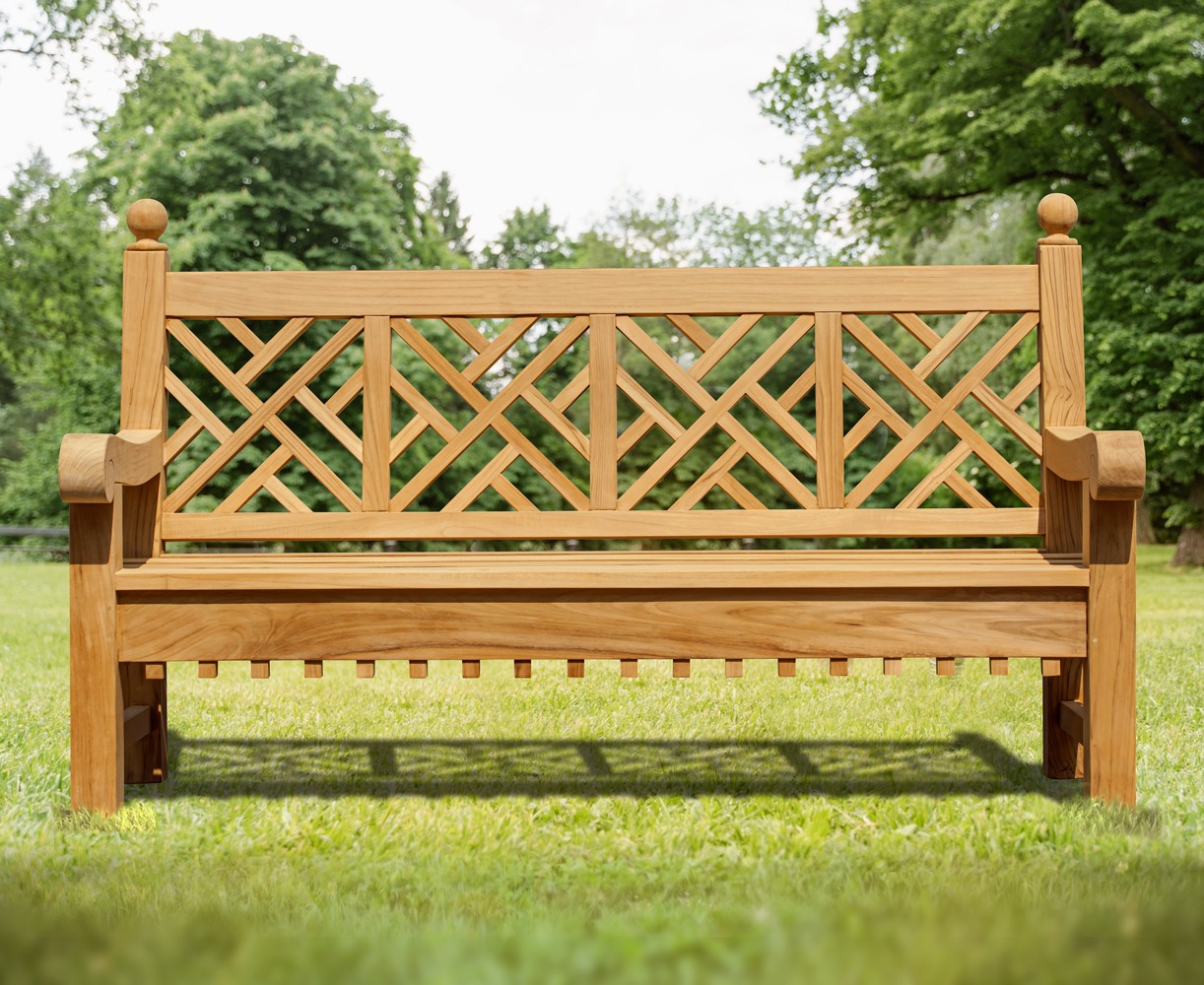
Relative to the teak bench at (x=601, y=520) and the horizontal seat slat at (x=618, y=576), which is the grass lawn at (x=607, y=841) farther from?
the horizontal seat slat at (x=618, y=576)

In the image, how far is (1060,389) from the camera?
312 cm

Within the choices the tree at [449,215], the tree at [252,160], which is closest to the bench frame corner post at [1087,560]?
the tree at [252,160]

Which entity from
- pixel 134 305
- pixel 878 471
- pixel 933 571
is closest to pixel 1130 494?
pixel 933 571

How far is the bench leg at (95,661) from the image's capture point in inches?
105

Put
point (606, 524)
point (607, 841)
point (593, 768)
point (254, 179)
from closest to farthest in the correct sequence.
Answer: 1. point (607, 841)
2. point (606, 524)
3. point (593, 768)
4. point (254, 179)

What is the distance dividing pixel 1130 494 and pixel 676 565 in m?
1.09

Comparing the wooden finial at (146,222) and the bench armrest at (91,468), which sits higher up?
the wooden finial at (146,222)

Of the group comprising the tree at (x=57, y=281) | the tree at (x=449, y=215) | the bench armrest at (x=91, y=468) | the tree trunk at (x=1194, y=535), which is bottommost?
the tree trunk at (x=1194, y=535)

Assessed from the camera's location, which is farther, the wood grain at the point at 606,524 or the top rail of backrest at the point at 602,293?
the top rail of backrest at the point at 602,293

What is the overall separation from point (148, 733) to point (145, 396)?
0.97 meters

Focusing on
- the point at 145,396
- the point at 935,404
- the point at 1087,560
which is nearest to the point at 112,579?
the point at 145,396

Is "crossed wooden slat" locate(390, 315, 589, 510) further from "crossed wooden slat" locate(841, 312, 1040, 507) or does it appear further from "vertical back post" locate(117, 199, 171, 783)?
"crossed wooden slat" locate(841, 312, 1040, 507)

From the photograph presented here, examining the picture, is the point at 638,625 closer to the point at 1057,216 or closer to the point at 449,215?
the point at 1057,216

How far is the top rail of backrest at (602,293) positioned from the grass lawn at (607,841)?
4.49 feet
